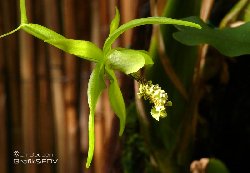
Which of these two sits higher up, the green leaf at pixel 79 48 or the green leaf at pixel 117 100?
the green leaf at pixel 79 48

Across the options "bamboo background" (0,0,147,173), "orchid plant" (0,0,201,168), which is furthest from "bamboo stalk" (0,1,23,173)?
"orchid plant" (0,0,201,168)

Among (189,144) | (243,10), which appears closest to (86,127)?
(189,144)

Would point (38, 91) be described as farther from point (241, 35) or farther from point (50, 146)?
point (241, 35)

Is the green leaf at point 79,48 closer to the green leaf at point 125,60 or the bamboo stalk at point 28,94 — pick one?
the green leaf at point 125,60

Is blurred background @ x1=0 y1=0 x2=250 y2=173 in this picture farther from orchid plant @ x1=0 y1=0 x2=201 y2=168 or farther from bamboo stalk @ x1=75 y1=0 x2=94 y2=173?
orchid plant @ x1=0 y1=0 x2=201 y2=168

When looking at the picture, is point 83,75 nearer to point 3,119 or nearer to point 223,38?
point 3,119

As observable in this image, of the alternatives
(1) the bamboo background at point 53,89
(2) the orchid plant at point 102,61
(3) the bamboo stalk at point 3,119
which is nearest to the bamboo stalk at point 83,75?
(1) the bamboo background at point 53,89
